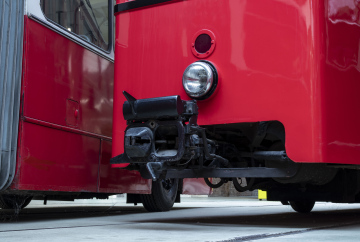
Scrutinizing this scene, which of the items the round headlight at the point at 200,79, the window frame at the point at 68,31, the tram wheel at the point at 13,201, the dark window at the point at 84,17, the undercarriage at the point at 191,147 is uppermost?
the dark window at the point at 84,17

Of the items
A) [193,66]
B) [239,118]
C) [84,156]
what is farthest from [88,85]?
[239,118]

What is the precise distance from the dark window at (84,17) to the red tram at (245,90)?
0.78m

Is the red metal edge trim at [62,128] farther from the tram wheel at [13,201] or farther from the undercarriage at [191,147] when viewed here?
the tram wheel at [13,201]

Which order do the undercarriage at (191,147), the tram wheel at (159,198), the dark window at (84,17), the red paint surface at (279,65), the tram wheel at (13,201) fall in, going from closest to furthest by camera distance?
1. the red paint surface at (279,65)
2. the undercarriage at (191,147)
3. the dark window at (84,17)
4. the tram wheel at (13,201)
5. the tram wheel at (159,198)

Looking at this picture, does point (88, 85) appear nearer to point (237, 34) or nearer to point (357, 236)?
point (237, 34)

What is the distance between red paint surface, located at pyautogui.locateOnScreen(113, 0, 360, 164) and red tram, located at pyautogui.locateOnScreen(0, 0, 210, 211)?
0.76m

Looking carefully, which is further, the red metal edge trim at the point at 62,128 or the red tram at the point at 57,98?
the red metal edge trim at the point at 62,128

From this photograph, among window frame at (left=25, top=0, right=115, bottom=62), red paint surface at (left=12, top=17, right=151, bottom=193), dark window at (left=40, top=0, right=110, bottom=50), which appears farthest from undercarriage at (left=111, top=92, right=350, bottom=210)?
dark window at (left=40, top=0, right=110, bottom=50)

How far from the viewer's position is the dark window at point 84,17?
4.32 meters

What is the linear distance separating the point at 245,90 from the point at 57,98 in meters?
1.60

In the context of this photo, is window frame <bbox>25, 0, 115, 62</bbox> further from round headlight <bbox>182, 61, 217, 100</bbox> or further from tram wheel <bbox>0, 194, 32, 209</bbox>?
tram wheel <bbox>0, 194, 32, 209</bbox>

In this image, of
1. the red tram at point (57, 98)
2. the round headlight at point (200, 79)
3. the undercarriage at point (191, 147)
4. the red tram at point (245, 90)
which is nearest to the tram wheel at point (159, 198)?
the red tram at point (57, 98)

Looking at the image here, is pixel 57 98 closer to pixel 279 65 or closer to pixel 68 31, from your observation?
pixel 68 31

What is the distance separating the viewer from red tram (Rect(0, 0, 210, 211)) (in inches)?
150
